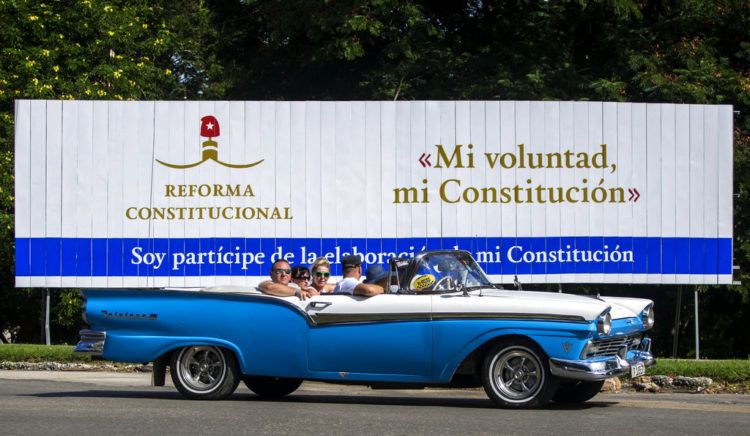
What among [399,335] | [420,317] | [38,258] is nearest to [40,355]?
[38,258]

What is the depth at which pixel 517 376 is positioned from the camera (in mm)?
11680

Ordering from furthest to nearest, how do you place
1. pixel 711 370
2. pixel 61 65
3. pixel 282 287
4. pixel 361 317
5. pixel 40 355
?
pixel 61 65 < pixel 40 355 < pixel 711 370 < pixel 282 287 < pixel 361 317

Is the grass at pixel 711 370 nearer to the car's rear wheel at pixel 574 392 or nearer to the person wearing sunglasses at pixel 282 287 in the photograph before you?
the car's rear wheel at pixel 574 392

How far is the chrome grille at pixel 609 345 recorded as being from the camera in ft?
37.9

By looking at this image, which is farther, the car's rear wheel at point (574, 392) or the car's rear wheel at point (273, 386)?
the car's rear wheel at point (273, 386)

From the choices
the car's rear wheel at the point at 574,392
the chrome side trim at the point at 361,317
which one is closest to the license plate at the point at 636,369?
the car's rear wheel at the point at 574,392

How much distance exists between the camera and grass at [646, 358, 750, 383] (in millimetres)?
16078

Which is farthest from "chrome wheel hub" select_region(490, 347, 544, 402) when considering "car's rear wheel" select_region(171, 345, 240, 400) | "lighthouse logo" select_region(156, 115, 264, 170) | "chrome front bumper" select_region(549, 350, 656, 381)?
"lighthouse logo" select_region(156, 115, 264, 170)

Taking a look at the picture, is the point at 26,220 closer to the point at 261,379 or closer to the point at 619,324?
the point at 261,379

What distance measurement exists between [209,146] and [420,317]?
26.4ft

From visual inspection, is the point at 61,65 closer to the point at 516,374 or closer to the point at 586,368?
the point at 516,374

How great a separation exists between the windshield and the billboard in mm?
6207

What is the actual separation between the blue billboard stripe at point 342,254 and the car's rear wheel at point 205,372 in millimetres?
6185

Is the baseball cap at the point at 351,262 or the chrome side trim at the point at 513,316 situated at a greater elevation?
the baseball cap at the point at 351,262
